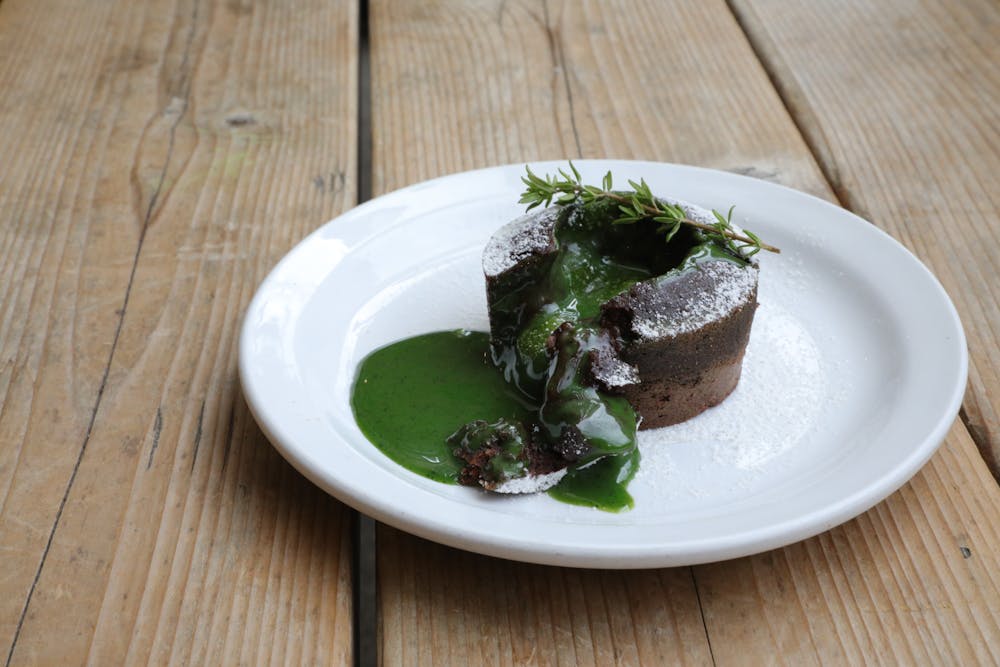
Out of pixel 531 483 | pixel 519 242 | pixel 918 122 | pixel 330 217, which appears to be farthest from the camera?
pixel 918 122

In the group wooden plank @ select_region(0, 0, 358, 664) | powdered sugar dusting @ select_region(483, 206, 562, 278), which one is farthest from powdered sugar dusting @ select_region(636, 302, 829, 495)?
wooden plank @ select_region(0, 0, 358, 664)

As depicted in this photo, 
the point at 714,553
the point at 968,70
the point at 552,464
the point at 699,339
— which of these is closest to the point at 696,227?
the point at 699,339

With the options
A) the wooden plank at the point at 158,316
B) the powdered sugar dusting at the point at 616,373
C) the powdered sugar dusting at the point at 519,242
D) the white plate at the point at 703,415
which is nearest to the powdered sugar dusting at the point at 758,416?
the white plate at the point at 703,415

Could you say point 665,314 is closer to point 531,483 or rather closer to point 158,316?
point 531,483

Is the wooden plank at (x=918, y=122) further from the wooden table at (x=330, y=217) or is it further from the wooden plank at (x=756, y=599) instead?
the wooden plank at (x=756, y=599)

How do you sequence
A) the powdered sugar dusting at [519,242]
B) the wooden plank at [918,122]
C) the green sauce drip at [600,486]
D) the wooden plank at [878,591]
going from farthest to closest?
the wooden plank at [918,122] → the powdered sugar dusting at [519,242] → the green sauce drip at [600,486] → the wooden plank at [878,591]

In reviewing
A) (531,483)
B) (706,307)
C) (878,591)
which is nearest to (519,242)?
(706,307)
